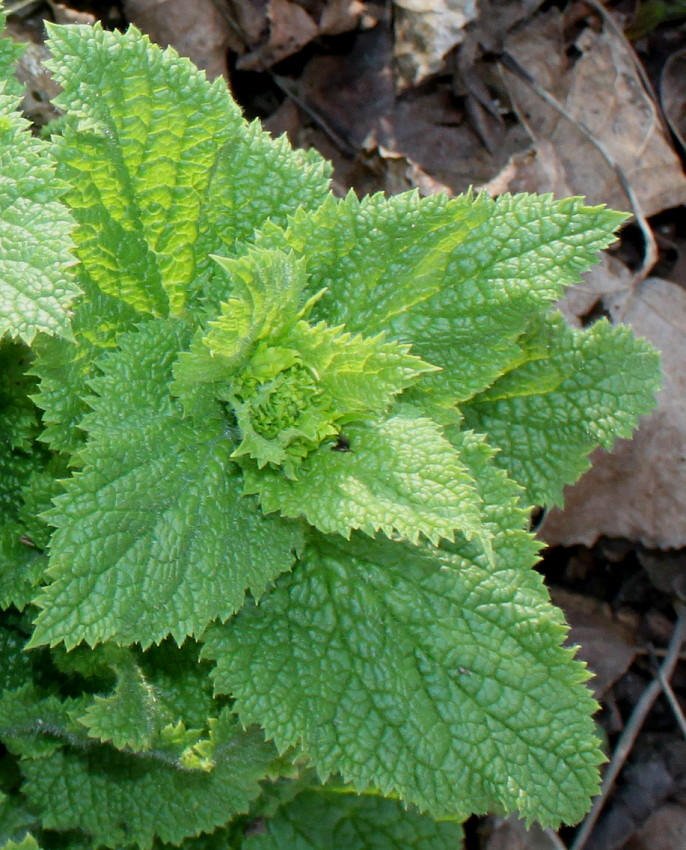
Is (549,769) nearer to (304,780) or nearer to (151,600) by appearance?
(304,780)

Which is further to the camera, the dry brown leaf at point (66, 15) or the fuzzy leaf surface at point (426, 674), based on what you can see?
the dry brown leaf at point (66, 15)

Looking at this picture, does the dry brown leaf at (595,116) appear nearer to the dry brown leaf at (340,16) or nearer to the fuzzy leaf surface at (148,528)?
the dry brown leaf at (340,16)

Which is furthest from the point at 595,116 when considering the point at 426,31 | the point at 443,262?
the point at 443,262

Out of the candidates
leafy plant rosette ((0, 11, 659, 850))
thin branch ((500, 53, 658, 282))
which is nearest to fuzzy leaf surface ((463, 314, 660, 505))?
leafy plant rosette ((0, 11, 659, 850))

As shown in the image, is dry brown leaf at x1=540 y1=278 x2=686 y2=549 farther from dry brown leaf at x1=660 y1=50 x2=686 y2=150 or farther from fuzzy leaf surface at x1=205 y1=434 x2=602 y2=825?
fuzzy leaf surface at x1=205 y1=434 x2=602 y2=825

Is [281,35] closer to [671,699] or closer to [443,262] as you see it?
[443,262]

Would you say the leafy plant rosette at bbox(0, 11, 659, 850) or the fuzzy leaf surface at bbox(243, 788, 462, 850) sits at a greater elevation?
the leafy plant rosette at bbox(0, 11, 659, 850)

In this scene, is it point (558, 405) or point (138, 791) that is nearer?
point (138, 791)

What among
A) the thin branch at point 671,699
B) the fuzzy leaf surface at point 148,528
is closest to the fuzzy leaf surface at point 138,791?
the fuzzy leaf surface at point 148,528
